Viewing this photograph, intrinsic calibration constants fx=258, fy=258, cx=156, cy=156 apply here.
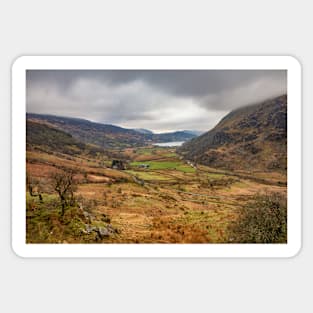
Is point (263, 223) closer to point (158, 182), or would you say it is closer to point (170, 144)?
point (158, 182)

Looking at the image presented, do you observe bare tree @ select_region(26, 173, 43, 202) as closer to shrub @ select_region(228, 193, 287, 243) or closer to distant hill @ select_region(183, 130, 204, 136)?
distant hill @ select_region(183, 130, 204, 136)

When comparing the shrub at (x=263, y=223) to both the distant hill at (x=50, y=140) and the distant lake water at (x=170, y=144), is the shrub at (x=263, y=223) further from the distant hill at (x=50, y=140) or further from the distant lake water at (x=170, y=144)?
the distant hill at (x=50, y=140)

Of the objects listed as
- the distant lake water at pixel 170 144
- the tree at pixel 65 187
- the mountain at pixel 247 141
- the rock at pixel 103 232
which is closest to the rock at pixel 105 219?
the rock at pixel 103 232
